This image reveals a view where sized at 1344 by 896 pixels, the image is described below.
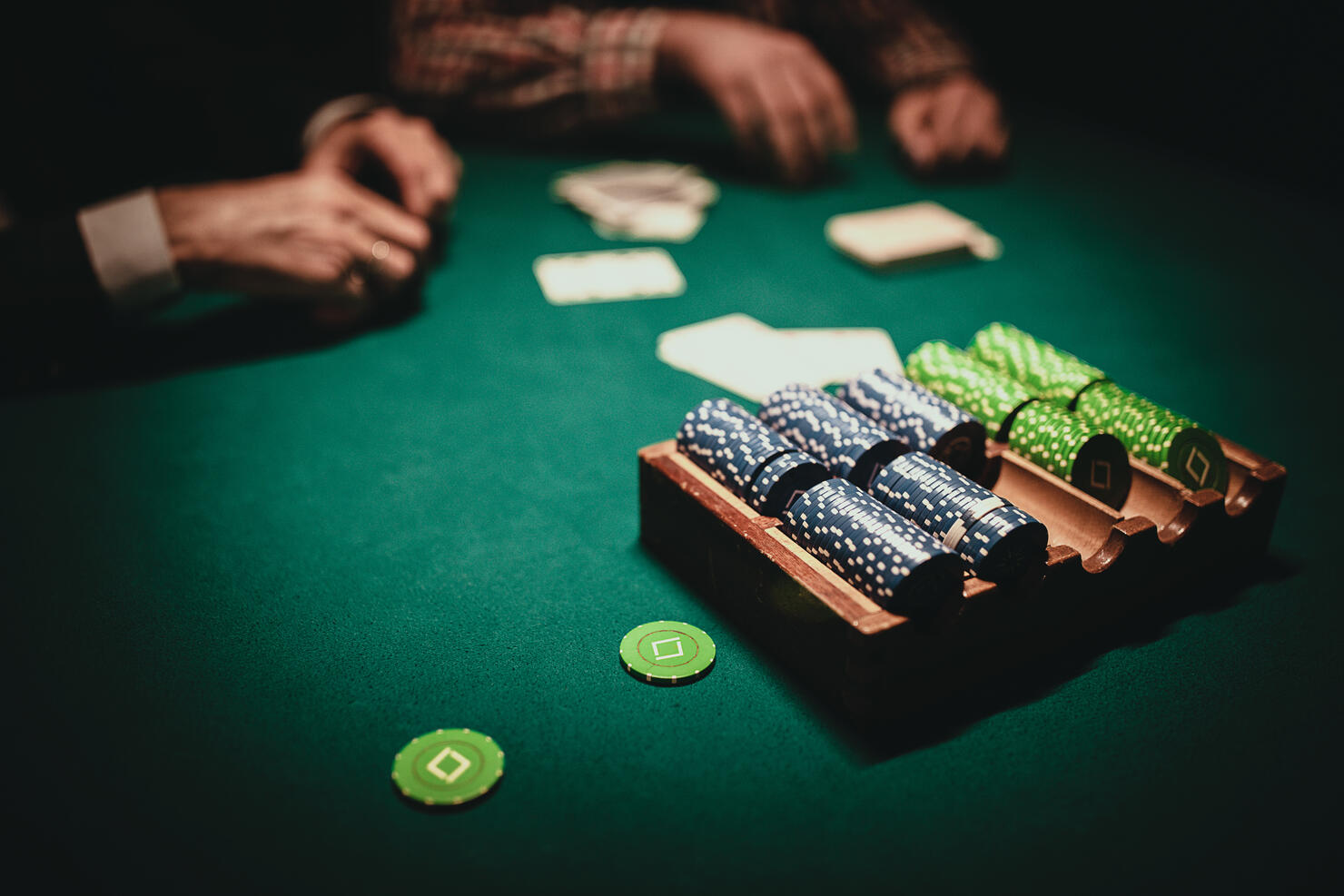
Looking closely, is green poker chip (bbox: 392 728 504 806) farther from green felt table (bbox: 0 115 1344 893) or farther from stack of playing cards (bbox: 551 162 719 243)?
stack of playing cards (bbox: 551 162 719 243)

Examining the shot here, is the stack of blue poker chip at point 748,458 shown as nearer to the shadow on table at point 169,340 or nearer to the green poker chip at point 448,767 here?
the green poker chip at point 448,767

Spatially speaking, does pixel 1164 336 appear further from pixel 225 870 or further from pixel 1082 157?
pixel 225 870

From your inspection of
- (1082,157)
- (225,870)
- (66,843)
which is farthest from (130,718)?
(1082,157)

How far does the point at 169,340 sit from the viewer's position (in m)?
2.30

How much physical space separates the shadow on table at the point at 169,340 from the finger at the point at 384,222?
4.9 inches

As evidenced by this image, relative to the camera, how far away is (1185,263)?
280cm

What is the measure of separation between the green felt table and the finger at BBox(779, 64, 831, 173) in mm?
974

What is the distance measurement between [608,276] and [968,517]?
151 cm

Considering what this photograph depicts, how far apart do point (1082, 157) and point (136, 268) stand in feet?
10.0

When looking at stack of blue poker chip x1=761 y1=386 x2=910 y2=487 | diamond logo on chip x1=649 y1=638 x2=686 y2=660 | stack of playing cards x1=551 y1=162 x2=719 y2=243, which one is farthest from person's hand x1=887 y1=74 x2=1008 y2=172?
diamond logo on chip x1=649 y1=638 x2=686 y2=660

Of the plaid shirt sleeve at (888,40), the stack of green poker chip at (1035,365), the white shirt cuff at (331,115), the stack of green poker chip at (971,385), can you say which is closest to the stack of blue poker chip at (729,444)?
the stack of green poker chip at (971,385)

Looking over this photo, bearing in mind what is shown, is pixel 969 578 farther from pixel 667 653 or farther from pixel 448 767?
pixel 448 767

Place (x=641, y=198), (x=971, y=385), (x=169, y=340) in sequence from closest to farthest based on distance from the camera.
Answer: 1. (x=971, y=385)
2. (x=169, y=340)
3. (x=641, y=198)

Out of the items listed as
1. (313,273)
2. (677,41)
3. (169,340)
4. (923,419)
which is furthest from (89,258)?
(677,41)
